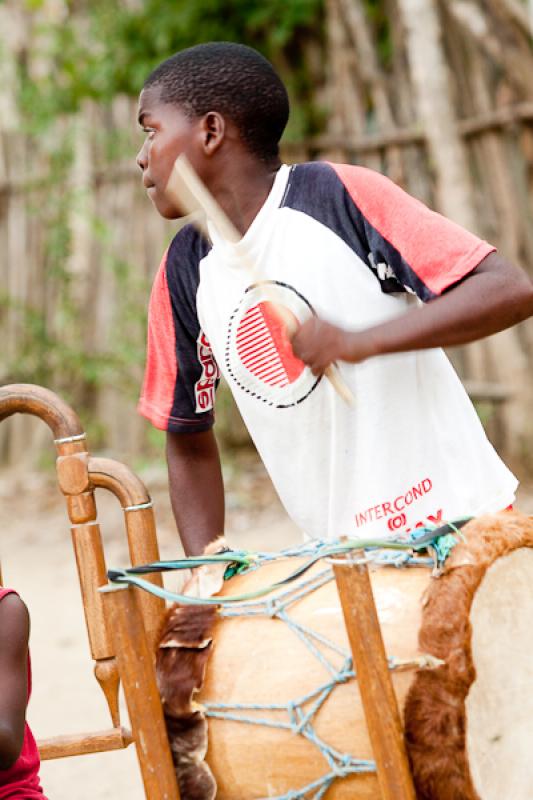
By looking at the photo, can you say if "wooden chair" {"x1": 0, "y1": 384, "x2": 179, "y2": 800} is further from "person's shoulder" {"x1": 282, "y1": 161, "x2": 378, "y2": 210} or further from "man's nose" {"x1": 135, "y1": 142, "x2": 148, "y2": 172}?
"person's shoulder" {"x1": 282, "y1": 161, "x2": 378, "y2": 210}

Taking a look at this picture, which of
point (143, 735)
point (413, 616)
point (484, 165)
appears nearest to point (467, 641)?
point (413, 616)

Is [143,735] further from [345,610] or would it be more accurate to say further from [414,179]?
[414,179]

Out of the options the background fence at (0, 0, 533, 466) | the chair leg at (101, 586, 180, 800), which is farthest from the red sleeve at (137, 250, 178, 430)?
the background fence at (0, 0, 533, 466)

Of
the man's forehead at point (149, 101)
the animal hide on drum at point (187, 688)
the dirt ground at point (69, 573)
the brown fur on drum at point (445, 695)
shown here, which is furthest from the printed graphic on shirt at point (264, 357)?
the dirt ground at point (69, 573)

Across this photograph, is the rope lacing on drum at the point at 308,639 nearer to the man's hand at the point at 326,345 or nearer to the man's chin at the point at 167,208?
the man's hand at the point at 326,345

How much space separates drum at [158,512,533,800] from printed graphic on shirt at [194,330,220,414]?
68cm

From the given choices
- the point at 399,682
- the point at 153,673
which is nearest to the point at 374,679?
the point at 399,682

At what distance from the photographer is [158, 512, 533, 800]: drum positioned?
1515mm

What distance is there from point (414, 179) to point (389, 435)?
15.3 feet

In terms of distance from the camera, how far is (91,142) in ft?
23.7

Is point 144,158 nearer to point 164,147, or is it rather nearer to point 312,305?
point 164,147

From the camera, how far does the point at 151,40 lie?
273 inches

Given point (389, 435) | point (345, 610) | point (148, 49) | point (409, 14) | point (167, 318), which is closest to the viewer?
point (345, 610)

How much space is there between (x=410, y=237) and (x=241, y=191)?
38 centimetres
